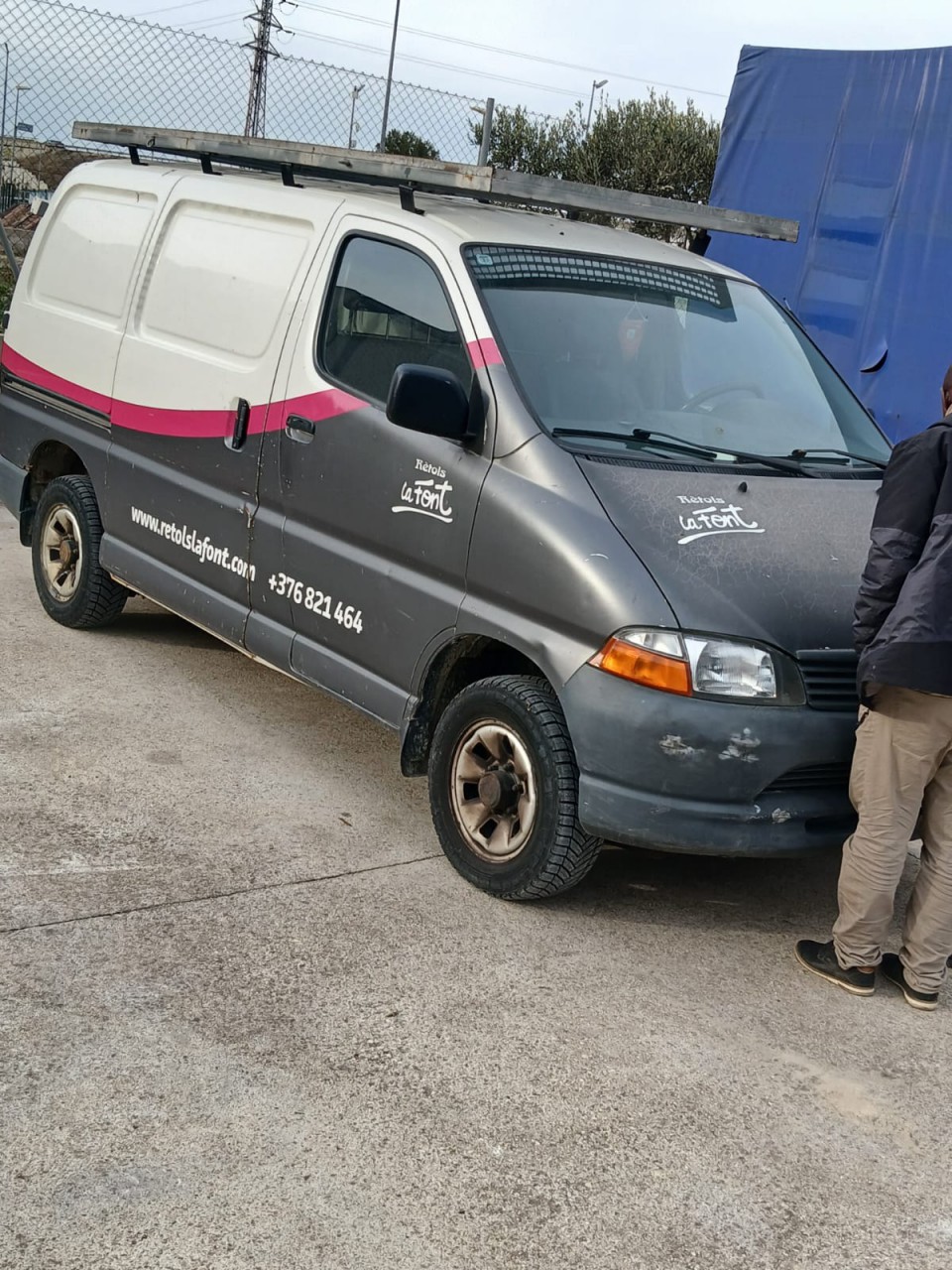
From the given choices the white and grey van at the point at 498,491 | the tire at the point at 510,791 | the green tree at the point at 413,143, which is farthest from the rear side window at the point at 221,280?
the green tree at the point at 413,143

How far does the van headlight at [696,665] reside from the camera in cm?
375

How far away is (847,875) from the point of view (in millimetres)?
3920

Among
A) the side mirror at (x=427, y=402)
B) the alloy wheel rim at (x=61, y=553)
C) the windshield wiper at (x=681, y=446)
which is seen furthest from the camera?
the alloy wheel rim at (x=61, y=553)

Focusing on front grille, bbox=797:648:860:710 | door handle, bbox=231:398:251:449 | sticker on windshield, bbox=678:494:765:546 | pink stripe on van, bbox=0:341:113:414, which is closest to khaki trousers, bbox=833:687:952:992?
front grille, bbox=797:648:860:710

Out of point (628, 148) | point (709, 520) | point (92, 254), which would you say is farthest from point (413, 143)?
point (628, 148)

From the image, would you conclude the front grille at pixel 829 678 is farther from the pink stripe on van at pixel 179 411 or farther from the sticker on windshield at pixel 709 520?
the pink stripe on van at pixel 179 411

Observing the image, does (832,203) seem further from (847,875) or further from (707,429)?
(847,875)

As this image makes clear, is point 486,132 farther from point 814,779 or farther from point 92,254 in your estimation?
point 814,779

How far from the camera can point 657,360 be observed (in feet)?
15.4

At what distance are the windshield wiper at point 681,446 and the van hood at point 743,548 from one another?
0.14 metres

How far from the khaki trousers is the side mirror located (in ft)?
4.87

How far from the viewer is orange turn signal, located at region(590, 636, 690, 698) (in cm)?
374

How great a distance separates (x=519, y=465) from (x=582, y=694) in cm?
75

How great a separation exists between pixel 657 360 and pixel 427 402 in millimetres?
952
